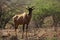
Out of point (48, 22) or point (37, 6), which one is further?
point (48, 22)

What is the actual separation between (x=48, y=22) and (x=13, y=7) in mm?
4453

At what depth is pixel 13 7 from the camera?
2375cm

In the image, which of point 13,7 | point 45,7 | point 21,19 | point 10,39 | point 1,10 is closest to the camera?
point 10,39

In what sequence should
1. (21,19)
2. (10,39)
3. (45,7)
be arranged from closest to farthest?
(10,39), (21,19), (45,7)

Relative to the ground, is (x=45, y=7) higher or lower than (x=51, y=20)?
higher

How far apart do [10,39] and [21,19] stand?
8.05ft

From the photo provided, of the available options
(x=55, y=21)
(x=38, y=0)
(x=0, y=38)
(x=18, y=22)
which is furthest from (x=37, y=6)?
(x=0, y=38)

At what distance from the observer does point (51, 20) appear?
82.8ft

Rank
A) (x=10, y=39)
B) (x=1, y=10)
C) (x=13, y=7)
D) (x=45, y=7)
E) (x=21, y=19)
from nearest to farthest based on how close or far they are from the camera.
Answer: (x=10, y=39)
(x=21, y=19)
(x=1, y=10)
(x=45, y=7)
(x=13, y=7)

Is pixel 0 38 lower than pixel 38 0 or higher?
lower

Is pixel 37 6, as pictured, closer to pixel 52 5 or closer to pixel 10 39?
pixel 52 5

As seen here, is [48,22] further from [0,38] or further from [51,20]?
[0,38]

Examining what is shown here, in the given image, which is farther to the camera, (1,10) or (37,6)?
(37,6)

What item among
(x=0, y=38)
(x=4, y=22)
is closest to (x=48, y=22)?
(x=4, y=22)
